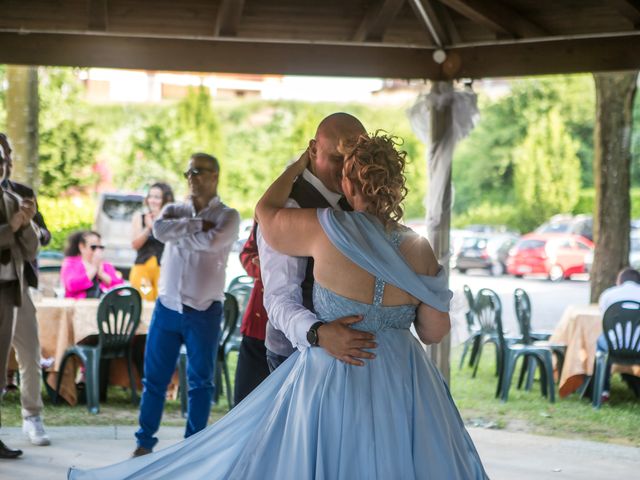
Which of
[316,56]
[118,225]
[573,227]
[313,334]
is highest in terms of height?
[316,56]

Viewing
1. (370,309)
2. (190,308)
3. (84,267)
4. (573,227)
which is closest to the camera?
(370,309)

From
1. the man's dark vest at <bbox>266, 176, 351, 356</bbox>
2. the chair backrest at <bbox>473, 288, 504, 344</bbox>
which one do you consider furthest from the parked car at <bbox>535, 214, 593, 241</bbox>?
the man's dark vest at <bbox>266, 176, 351, 356</bbox>

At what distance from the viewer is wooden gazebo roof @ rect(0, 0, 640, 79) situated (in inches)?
263

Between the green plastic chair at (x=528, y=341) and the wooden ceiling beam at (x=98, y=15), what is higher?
the wooden ceiling beam at (x=98, y=15)

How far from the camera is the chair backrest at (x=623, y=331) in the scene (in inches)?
324

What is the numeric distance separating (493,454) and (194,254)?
2431mm

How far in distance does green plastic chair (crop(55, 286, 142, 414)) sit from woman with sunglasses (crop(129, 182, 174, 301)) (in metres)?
0.77

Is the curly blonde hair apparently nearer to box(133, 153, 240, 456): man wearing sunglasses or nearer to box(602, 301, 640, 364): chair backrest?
box(133, 153, 240, 456): man wearing sunglasses

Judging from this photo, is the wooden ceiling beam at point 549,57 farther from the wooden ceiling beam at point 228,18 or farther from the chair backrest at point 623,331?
the chair backrest at point 623,331

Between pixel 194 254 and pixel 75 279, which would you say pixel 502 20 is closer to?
pixel 194 254

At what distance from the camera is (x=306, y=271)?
3748mm

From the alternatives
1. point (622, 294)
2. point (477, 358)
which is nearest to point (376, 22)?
point (622, 294)

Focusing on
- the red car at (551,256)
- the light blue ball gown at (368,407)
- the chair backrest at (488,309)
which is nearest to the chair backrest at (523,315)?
the chair backrest at (488,309)

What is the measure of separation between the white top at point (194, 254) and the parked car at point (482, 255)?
66.1 ft
